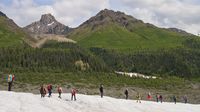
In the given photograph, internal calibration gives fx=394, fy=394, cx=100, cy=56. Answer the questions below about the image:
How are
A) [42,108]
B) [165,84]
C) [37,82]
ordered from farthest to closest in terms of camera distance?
[165,84] < [37,82] < [42,108]

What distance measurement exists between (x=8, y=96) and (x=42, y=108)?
6.89 meters

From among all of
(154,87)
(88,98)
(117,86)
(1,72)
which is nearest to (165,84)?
(154,87)

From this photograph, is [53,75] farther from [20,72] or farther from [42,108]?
[42,108]

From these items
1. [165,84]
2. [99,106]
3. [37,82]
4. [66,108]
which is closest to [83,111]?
[66,108]

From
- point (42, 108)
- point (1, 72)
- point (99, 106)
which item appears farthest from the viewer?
point (1, 72)

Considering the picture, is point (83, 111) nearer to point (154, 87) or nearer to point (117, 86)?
point (117, 86)

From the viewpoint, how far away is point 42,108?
48031 millimetres

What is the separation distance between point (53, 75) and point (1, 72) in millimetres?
24757

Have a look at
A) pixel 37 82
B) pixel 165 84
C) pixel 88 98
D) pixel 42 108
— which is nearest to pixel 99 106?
pixel 88 98

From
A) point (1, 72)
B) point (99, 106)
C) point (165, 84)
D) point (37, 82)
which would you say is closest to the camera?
point (99, 106)

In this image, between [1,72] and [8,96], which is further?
[1,72]

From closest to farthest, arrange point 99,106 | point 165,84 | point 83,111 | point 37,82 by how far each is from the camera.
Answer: point 83,111 → point 99,106 → point 37,82 → point 165,84

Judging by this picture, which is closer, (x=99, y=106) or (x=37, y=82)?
(x=99, y=106)

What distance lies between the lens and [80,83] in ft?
575
